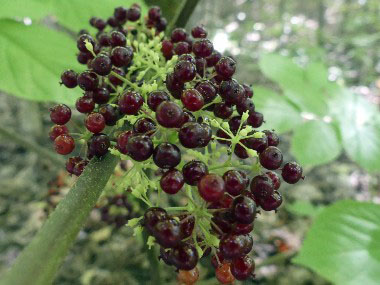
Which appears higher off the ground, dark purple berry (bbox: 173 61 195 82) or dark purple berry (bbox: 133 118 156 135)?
dark purple berry (bbox: 173 61 195 82)

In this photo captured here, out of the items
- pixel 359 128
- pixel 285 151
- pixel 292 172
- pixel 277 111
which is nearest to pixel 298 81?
pixel 277 111

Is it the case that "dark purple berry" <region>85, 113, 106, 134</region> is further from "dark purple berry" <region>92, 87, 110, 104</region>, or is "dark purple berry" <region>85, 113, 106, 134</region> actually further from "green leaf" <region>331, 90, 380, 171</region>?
"green leaf" <region>331, 90, 380, 171</region>

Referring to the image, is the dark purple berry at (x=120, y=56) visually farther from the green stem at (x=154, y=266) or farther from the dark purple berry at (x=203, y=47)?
the green stem at (x=154, y=266)

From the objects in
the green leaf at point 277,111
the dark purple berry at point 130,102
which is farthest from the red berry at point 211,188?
the green leaf at point 277,111

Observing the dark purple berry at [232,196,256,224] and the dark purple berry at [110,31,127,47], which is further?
the dark purple berry at [110,31,127,47]

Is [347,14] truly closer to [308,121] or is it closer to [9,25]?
[308,121]

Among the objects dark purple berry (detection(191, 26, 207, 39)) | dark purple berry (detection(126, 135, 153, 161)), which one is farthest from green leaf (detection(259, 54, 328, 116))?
dark purple berry (detection(126, 135, 153, 161))

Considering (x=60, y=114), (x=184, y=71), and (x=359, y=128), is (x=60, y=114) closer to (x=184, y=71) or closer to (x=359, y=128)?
(x=184, y=71)
